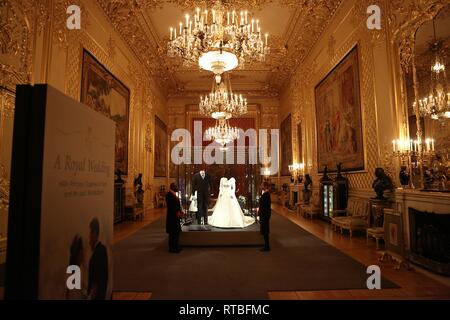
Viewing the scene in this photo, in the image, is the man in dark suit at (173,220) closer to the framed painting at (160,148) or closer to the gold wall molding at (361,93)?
the gold wall molding at (361,93)

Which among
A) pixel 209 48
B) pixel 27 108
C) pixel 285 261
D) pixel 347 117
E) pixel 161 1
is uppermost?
pixel 161 1

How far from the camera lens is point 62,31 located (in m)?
6.64

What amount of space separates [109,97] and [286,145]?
10.4 meters

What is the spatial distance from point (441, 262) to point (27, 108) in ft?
18.2

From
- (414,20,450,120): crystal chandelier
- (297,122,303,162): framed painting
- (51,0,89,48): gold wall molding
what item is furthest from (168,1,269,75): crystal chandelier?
(297,122,303,162): framed painting

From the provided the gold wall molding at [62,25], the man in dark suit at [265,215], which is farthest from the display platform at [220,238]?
the gold wall molding at [62,25]

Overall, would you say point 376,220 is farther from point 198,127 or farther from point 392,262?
point 198,127

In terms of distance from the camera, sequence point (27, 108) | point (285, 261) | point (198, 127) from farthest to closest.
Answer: point (198, 127)
point (285, 261)
point (27, 108)

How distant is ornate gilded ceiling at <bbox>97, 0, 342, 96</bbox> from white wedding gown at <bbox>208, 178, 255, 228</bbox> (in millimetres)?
3776

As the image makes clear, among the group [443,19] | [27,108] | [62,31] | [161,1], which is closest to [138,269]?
[27,108]

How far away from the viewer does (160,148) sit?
16547mm

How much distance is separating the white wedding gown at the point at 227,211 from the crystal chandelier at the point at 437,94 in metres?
4.70

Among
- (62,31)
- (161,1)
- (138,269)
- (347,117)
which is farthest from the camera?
(161,1)

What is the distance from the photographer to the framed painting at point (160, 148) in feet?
51.4
